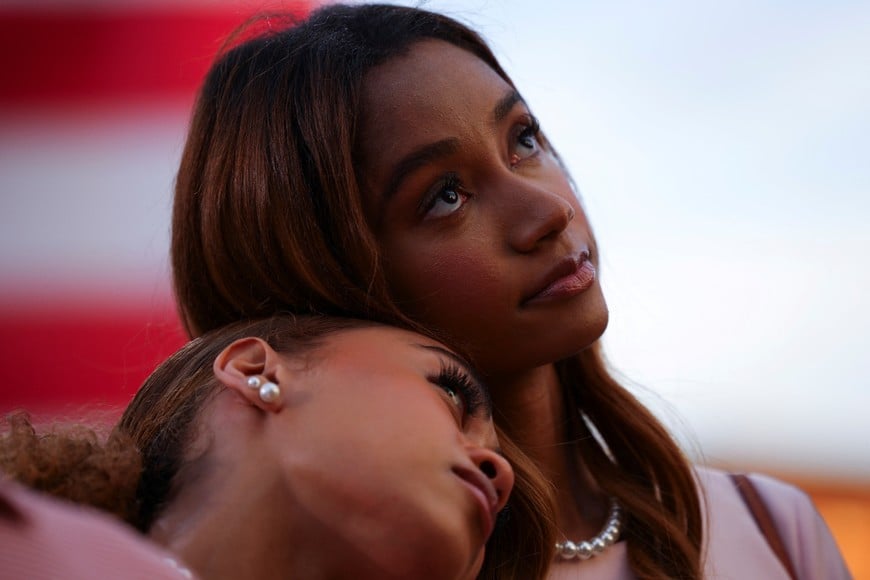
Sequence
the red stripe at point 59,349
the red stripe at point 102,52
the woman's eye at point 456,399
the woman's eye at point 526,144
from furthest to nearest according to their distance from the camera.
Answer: the red stripe at point 102,52 < the red stripe at point 59,349 < the woman's eye at point 526,144 < the woman's eye at point 456,399

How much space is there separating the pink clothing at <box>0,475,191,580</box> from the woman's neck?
529 millimetres

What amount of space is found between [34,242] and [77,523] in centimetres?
198

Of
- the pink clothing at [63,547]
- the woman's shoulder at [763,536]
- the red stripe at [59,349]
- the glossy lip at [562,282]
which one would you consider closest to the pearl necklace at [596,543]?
the woman's shoulder at [763,536]

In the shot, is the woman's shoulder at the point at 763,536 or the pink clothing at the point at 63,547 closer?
the pink clothing at the point at 63,547

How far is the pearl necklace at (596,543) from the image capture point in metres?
1.13

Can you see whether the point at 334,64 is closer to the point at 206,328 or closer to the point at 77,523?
the point at 206,328

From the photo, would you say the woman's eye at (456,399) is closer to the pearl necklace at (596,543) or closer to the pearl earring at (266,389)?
the pearl earring at (266,389)

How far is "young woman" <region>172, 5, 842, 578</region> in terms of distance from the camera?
1.03 meters

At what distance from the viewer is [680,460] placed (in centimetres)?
126

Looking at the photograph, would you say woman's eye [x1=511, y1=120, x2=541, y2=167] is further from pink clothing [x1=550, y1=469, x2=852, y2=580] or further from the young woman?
pink clothing [x1=550, y1=469, x2=852, y2=580]

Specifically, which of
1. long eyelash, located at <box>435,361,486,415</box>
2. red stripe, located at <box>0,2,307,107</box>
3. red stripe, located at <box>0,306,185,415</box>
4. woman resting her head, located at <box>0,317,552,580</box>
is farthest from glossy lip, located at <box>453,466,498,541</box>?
red stripe, located at <box>0,2,307,107</box>

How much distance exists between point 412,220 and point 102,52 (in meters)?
1.80

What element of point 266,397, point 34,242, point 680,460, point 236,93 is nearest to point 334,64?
point 236,93

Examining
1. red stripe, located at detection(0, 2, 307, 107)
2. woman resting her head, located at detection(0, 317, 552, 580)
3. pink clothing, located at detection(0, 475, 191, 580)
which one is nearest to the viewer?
pink clothing, located at detection(0, 475, 191, 580)
